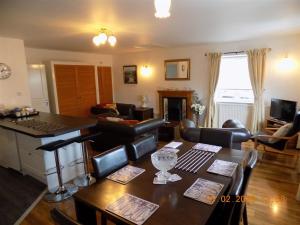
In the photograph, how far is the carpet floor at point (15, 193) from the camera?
2404 millimetres

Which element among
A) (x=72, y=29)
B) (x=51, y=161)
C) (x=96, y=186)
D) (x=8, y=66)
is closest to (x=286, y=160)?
(x=96, y=186)

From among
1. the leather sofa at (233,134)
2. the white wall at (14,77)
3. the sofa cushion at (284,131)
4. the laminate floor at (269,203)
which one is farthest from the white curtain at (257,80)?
the white wall at (14,77)

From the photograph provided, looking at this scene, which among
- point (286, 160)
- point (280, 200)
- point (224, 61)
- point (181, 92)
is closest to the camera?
point (280, 200)

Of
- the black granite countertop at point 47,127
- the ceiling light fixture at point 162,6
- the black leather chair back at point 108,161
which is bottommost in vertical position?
the black leather chair back at point 108,161

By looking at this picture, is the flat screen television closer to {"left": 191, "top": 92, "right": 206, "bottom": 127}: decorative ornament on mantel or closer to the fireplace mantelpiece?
{"left": 191, "top": 92, "right": 206, "bottom": 127}: decorative ornament on mantel

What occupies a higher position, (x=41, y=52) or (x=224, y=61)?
(x=41, y=52)

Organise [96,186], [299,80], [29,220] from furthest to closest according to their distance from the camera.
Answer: [299,80]
[29,220]
[96,186]

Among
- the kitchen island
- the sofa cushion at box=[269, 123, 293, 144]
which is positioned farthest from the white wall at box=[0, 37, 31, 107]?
the sofa cushion at box=[269, 123, 293, 144]

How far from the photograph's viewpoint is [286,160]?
370cm

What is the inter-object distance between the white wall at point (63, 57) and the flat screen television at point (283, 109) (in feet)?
18.0

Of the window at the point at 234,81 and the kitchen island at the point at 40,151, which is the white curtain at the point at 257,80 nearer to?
the window at the point at 234,81

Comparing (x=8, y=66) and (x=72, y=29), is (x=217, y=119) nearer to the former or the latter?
(x=72, y=29)

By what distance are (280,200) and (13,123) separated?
3885 millimetres

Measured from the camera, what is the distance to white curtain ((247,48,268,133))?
4.79m
